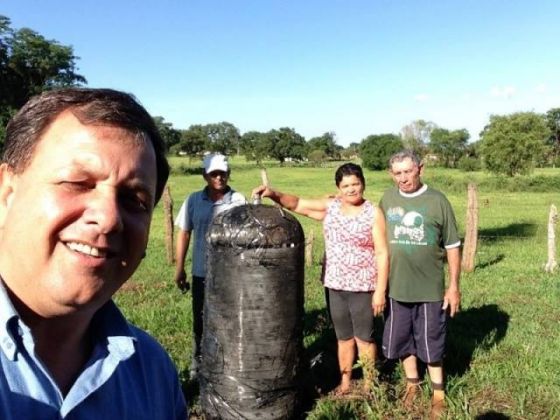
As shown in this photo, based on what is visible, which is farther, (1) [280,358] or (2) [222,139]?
(2) [222,139]

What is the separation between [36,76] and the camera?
43.0 m

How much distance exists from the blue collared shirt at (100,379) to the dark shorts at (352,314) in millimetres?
3104

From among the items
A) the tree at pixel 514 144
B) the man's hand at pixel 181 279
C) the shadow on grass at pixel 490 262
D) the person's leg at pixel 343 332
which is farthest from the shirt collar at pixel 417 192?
the tree at pixel 514 144

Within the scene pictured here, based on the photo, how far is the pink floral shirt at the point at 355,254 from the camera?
13.9 feet

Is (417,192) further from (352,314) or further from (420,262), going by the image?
(352,314)

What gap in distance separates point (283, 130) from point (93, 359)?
3904 inches

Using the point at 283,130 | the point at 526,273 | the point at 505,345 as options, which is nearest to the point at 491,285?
the point at 526,273

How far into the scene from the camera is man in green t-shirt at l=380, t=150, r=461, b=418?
422 cm

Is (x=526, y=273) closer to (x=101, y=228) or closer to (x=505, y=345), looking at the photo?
(x=505, y=345)

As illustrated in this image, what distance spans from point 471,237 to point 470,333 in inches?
164

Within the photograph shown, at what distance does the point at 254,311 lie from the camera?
3545 mm

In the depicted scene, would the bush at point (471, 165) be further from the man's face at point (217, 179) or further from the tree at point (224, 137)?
the man's face at point (217, 179)

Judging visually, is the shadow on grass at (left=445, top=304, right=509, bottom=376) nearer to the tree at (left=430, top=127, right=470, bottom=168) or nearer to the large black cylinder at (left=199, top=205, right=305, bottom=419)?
the large black cylinder at (left=199, top=205, right=305, bottom=419)

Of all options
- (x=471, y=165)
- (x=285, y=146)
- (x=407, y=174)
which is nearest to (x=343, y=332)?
(x=407, y=174)
